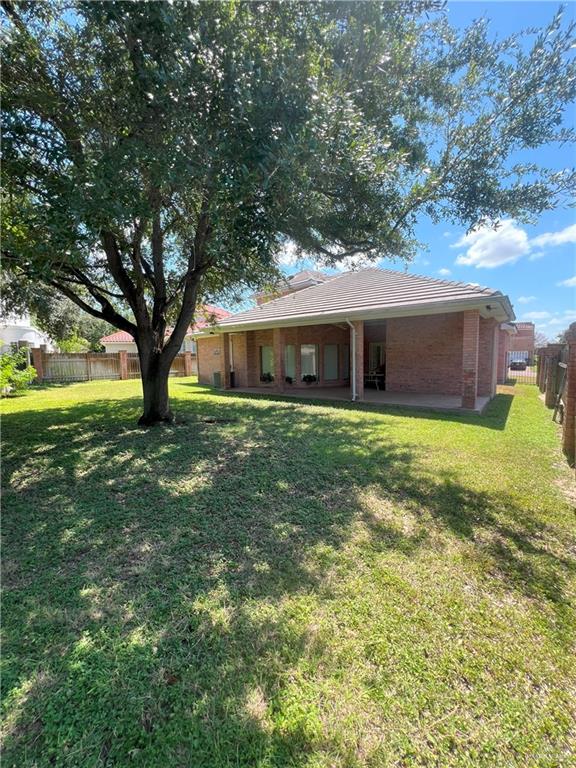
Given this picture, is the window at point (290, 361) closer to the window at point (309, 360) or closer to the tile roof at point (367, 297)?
the window at point (309, 360)

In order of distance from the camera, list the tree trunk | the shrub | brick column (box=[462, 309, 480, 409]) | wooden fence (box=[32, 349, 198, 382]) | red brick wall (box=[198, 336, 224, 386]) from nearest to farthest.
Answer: the tree trunk → brick column (box=[462, 309, 480, 409]) → the shrub → red brick wall (box=[198, 336, 224, 386]) → wooden fence (box=[32, 349, 198, 382])

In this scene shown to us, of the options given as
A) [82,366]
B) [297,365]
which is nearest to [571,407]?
[297,365]

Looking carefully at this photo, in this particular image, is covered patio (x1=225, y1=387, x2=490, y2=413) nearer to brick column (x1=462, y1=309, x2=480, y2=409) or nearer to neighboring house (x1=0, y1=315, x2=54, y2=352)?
brick column (x1=462, y1=309, x2=480, y2=409)

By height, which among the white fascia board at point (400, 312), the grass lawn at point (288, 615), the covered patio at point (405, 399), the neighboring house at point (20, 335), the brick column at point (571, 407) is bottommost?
the grass lawn at point (288, 615)

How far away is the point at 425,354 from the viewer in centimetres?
1386

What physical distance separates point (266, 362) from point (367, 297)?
21.5 feet

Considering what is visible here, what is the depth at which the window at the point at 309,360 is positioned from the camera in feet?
56.1

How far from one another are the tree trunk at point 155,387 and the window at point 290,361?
873 cm

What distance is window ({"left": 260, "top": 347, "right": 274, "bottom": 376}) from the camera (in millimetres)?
17484

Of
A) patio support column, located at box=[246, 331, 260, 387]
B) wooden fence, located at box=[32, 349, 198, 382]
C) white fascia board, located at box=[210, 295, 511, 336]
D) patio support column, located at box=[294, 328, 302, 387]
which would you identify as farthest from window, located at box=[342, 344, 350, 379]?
wooden fence, located at box=[32, 349, 198, 382]

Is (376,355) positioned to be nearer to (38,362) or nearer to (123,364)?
(123,364)

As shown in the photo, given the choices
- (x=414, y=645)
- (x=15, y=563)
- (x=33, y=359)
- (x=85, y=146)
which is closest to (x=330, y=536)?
(x=414, y=645)

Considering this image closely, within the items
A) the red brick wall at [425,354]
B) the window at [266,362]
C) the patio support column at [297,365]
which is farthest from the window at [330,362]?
the red brick wall at [425,354]

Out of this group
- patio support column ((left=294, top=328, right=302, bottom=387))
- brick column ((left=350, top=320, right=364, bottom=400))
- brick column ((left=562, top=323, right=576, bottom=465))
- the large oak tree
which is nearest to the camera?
the large oak tree
